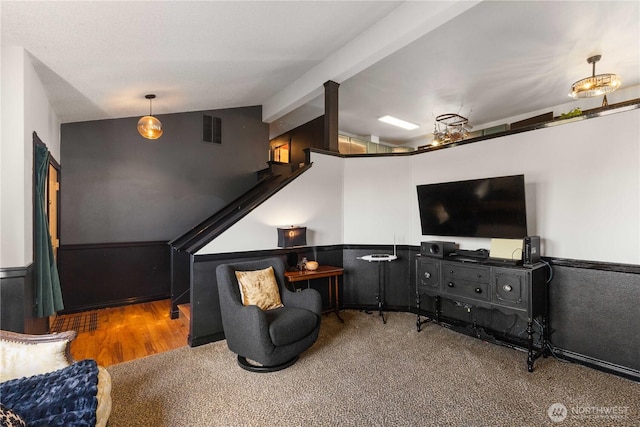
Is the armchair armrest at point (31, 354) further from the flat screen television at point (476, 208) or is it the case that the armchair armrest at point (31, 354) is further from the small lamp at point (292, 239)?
the flat screen television at point (476, 208)

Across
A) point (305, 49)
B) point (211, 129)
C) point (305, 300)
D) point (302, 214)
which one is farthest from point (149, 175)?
point (305, 300)

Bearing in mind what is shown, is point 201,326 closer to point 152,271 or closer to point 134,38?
point 152,271

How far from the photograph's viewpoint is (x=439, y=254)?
3354mm

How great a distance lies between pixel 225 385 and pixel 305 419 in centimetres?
77

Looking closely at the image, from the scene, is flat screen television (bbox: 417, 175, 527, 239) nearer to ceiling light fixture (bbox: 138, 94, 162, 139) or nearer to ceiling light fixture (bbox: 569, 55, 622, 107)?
ceiling light fixture (bbox: 569, 55, 622, 107)

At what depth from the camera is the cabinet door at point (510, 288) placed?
105 inches

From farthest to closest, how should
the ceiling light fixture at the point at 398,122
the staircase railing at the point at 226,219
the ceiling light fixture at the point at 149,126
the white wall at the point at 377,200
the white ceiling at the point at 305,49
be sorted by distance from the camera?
the ceiling light fixture at the point at 398,122 → the white wall at the point at 377,200 → the ceiling light fixture at the point at 149,126 → the staircase railing at the point at 226,219 → the white ceiling at the point at 305,49

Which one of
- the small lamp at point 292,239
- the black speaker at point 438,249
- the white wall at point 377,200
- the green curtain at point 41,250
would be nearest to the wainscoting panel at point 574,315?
the small lamp at point 292,239

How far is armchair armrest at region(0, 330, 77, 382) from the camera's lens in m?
1.66

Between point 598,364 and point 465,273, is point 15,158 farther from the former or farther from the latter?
point 598,364

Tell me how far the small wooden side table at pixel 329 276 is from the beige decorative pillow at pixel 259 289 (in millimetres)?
382

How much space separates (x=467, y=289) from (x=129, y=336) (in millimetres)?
3773

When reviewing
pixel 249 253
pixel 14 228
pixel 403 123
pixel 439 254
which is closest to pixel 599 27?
pixel 439 254

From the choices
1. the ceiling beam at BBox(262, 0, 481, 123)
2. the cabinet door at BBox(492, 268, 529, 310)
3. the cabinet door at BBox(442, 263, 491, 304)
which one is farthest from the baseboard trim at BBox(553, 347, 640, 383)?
the ceiling beam at BBox(262, 0, 481, 123)
